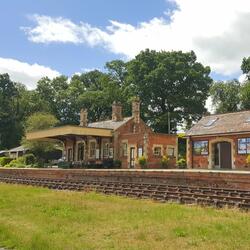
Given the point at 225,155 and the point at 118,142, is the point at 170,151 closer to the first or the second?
the point at 118,142

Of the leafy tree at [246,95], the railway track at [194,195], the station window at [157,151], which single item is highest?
the leafy tree at [246,95]

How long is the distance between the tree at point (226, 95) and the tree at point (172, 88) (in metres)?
5.23

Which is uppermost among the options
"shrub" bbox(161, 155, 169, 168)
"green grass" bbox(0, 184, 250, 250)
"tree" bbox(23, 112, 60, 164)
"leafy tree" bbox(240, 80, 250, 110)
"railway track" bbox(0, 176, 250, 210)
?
"leafy tree" bbox(240, 80, 250, 110)

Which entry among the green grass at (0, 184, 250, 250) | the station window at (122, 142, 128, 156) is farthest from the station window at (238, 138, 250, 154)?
the green grass at (0, 184, 250, 250)

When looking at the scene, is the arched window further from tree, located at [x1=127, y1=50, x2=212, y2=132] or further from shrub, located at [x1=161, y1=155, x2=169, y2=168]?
tree, located at [x1=127, y1=50, x2=212, y2=132]

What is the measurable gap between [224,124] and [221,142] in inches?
62.4

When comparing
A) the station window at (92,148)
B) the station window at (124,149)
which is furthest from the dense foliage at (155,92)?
the station window at (124,149)

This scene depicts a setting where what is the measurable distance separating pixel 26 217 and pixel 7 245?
325cm

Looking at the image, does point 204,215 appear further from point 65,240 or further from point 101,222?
point 65,240

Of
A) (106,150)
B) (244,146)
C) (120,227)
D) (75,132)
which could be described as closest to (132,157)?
(106,150)

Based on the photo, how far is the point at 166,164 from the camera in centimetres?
3588

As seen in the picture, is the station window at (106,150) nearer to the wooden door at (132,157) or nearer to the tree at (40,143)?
the wooden door at (132,157)

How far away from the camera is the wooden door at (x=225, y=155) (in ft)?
93.9

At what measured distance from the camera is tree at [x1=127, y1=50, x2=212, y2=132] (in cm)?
5556
